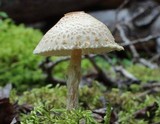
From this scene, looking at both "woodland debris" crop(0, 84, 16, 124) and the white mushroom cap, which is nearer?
the white mushroom cap

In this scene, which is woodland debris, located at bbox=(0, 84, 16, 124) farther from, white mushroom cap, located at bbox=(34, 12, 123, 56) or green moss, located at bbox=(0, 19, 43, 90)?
green moss, located at bbox=(0, 19, 43, 90)

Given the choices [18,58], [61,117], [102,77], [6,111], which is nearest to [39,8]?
[18,58]

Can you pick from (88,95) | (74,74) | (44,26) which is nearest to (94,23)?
(74,74)

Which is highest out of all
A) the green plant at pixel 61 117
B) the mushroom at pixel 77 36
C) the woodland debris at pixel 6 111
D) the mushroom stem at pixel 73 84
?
the mushroom at pixel 77 36

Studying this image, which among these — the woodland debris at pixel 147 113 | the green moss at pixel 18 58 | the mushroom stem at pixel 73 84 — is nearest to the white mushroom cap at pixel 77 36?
the mushroom stem at pixel 73 84

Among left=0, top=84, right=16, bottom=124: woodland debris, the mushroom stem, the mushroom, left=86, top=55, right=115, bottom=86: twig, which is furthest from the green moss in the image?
the mushroom

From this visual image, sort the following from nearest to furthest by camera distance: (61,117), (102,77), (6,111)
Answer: (61,117)
(6,111)
(102,77)

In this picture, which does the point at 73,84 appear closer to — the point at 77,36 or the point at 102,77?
the point at 77,36

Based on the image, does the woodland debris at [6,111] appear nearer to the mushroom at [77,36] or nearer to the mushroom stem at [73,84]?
the mushroom stem at [73,84]

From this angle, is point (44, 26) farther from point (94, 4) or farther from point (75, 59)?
point (75, 59)
